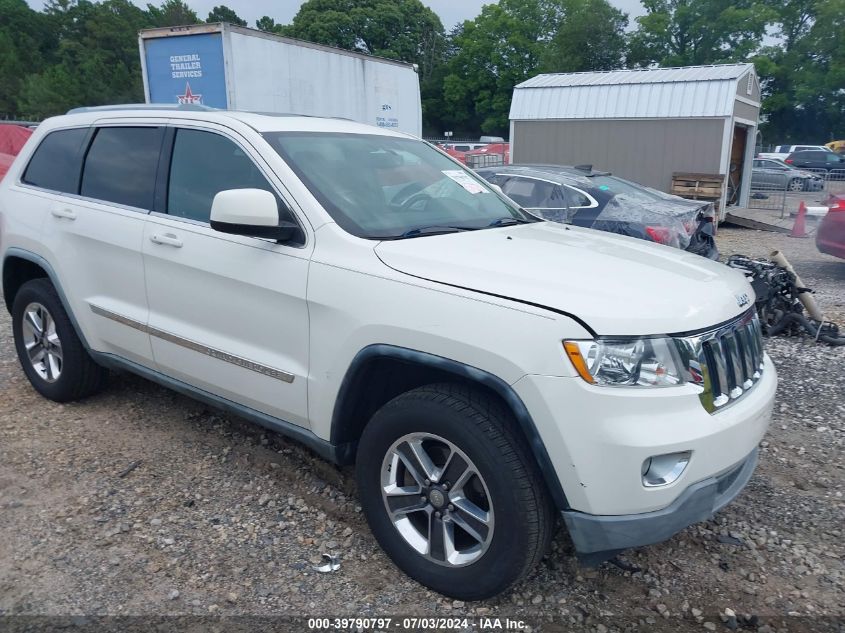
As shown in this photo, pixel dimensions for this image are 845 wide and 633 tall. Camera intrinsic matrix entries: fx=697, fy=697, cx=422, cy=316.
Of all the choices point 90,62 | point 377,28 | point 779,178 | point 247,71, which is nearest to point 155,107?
point 247,71

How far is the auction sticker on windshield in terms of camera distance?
152 inches

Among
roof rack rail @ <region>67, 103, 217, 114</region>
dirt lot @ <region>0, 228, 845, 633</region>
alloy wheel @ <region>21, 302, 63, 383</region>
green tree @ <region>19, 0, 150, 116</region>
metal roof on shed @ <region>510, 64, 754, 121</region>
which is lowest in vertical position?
dirt lot @ <region>0, 228, 845, 633</region>

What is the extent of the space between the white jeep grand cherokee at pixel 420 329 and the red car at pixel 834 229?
7096 millimetres

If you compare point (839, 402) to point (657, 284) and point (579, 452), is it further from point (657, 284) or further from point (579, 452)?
point (579, 452)

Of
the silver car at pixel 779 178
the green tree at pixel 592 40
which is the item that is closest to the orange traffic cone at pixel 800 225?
the silver car at pixel 779 178

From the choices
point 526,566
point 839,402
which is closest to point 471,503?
point 526,566

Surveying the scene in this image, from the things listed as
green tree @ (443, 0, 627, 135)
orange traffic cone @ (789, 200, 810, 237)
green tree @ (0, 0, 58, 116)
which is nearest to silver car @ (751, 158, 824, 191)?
orange traffic cone @ (789, 200, 810, 237)

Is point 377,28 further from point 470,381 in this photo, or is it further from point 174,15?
point 470,381

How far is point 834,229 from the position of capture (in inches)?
361

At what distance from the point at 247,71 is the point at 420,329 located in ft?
30.1

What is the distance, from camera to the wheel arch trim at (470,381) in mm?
2355

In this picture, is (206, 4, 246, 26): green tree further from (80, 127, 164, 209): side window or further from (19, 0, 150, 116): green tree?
(80, 127, 164, 209): side window

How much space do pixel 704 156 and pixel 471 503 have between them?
1423 centimetres

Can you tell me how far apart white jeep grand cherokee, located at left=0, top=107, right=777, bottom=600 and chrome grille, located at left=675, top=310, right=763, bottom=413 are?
1 centimetres
